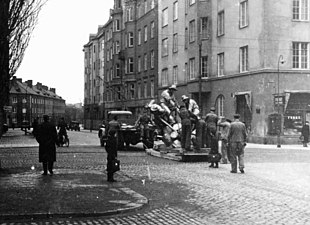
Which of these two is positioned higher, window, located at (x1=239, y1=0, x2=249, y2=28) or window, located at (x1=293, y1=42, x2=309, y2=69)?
window, located at (x1=239, y1=0, x2=249, y2=28)

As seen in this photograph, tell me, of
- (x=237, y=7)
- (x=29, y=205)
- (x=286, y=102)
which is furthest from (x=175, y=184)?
(x=237, y=7)

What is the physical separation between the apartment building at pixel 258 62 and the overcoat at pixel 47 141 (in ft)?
67.7

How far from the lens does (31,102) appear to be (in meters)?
136

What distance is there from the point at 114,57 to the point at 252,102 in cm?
3915

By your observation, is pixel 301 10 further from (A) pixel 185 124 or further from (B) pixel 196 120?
(A) pixel 185 124

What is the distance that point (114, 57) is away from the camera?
69.6m

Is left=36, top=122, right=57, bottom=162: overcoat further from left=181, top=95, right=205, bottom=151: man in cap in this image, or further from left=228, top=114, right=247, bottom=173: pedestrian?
left=181, top=95, right=205, bottom=151: man in cap

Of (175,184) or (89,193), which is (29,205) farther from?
(175,184)

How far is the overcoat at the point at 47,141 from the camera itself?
45.8 feet

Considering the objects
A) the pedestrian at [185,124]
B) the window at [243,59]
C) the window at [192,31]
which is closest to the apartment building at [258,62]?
the window at [243,59]

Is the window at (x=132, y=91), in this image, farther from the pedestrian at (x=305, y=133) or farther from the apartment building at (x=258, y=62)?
the pedestrian at (x=305, y=133)

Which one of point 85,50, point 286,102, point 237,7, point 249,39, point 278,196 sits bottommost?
point 278,196

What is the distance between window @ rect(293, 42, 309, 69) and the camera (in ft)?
107

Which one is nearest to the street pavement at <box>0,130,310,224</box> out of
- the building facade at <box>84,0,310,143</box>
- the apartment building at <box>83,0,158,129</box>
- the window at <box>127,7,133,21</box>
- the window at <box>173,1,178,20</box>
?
the building facade at <box>84,0,310,143</box>
